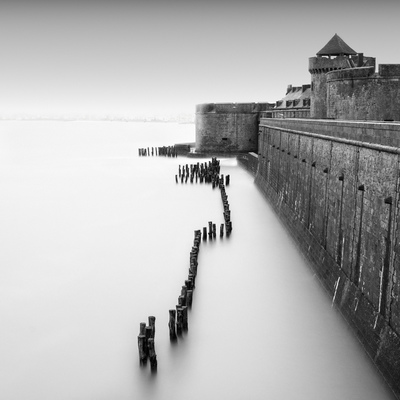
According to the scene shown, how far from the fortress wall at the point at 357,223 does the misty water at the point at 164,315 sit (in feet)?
1.87

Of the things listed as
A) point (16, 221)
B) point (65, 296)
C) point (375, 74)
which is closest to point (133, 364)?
point (65, 296)

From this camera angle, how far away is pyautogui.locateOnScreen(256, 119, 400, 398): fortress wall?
790 cm

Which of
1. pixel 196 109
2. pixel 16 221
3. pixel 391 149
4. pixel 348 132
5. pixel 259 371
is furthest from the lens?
pixel 196 109

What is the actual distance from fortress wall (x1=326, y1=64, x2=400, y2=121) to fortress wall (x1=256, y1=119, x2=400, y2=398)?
5549 mm

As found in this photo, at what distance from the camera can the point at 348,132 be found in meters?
11.0

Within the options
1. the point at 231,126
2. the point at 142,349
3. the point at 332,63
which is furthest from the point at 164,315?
the point at 231,126

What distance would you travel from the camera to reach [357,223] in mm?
9797

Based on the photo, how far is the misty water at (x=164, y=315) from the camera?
852 cm

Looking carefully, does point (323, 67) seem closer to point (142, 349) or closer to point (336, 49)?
point (336, 49)

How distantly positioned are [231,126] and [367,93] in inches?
875

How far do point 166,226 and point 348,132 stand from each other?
10.5 m

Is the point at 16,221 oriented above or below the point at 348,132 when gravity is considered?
below

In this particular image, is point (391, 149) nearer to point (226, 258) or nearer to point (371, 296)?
point (371, 296)

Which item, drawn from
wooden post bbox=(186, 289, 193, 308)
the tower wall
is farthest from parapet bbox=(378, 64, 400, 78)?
wooden post bbox=(186, 289, 193, 308)
